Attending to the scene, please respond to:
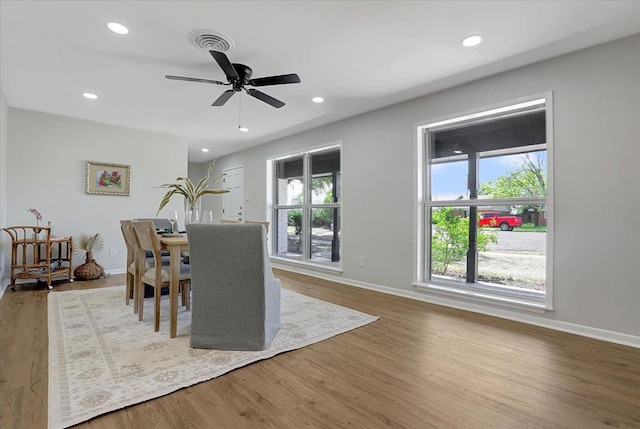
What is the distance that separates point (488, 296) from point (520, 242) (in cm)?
63

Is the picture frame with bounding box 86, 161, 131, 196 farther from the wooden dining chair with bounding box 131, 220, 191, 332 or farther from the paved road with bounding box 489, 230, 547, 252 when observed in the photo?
the paved road with bounding box 489, 230, 547, 252

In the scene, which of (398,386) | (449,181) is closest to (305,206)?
(449,181)

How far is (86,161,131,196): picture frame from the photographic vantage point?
16.7ft

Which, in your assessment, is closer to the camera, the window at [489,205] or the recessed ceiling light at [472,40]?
the recessed ceiling light at [472,40]

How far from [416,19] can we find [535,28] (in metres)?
0.92

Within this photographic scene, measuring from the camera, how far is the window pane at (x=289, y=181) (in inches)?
235

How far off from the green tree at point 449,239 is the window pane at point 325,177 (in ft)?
5.81

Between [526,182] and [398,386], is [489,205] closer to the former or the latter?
[526,182]

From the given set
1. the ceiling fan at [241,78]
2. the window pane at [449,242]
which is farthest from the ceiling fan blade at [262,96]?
the window pane at [449,242]

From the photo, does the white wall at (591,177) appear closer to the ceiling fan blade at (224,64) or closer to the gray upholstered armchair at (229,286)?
the ceiling fan blade at (224,64)

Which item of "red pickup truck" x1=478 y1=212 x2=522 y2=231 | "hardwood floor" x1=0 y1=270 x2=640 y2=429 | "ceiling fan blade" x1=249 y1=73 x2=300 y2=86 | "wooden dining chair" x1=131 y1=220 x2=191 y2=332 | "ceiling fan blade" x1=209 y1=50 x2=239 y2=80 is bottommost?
"hardwood floor" x1=0 y1=270 x2=640 y2=429

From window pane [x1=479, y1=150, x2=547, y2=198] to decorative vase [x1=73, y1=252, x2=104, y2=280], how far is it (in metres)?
5.31

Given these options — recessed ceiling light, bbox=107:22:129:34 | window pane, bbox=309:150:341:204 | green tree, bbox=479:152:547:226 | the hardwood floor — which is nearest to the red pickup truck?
green tree, bbox=479:152:547:226

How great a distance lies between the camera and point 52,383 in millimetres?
1812
